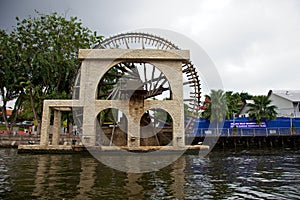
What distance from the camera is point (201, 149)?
19.5 m

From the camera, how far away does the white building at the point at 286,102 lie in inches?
1535

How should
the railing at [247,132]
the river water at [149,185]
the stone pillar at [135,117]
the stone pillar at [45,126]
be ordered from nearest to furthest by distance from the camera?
the river water at [149,185]
the stone pillar at [45,126]
the stone pillar at [135,117]
the railing at [247,132]

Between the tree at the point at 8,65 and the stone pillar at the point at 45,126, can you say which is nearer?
the stone pillar at the point at 45,126

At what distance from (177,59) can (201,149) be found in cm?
706

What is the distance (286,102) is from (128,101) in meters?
30.0

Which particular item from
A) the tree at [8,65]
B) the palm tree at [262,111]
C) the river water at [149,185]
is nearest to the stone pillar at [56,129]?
the tree at [8,65]

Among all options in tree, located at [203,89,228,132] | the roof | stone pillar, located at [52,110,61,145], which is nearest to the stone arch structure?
stone pillar, located at [52,110,61,145]

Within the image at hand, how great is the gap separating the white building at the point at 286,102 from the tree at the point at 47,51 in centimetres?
2961

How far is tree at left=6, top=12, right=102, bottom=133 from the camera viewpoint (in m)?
27.4

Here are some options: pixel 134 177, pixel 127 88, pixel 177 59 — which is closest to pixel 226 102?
pixel 177 59

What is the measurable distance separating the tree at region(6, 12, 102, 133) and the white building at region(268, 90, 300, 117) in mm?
29608

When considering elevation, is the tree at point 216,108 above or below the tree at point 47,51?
below

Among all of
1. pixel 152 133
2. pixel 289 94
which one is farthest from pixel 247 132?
pixel 289 94

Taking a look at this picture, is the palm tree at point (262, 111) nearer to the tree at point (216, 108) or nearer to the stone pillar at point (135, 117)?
the tree at point (216, 108)
